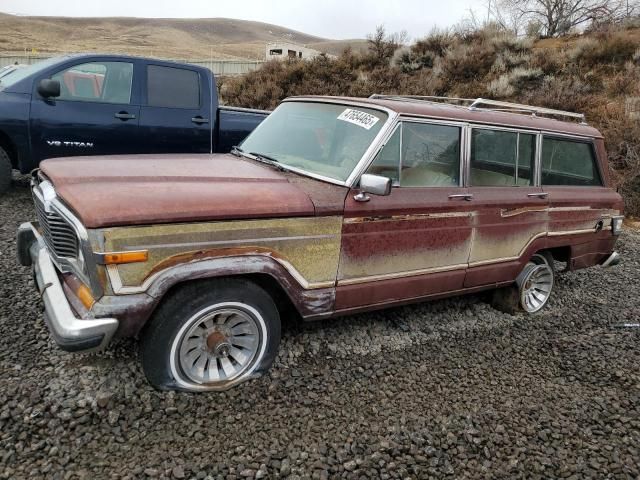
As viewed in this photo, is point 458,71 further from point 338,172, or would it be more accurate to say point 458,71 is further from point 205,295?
point 205,295

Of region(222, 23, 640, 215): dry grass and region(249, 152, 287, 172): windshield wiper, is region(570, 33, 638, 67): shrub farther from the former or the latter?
region(249, 152, 287, 172): windshield wiper

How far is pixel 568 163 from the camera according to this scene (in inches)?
181

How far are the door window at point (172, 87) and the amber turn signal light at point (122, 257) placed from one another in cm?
441

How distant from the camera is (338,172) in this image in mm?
3348

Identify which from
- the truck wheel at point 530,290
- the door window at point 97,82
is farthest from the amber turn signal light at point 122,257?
the door window at point 97,82

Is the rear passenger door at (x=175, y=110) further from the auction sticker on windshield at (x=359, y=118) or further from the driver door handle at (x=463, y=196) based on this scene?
the driver door handle at (x=463, y=196)

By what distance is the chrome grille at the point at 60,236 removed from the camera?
2.68m

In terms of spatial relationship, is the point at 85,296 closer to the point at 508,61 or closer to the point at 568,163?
the point at 568,163

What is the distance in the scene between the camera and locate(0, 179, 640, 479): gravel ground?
2.50 meters

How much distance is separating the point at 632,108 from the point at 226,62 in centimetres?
1968

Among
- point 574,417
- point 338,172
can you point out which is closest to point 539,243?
point 574,417

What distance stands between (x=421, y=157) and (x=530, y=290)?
198 centimetres

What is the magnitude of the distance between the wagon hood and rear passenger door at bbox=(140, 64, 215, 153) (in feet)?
10.2

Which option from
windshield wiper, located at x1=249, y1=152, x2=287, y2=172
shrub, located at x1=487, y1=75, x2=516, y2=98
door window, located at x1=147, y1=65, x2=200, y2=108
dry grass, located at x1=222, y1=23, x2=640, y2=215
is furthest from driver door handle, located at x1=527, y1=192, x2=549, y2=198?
shrub, located at x1=487, y1=75, x2=516, y2=98
